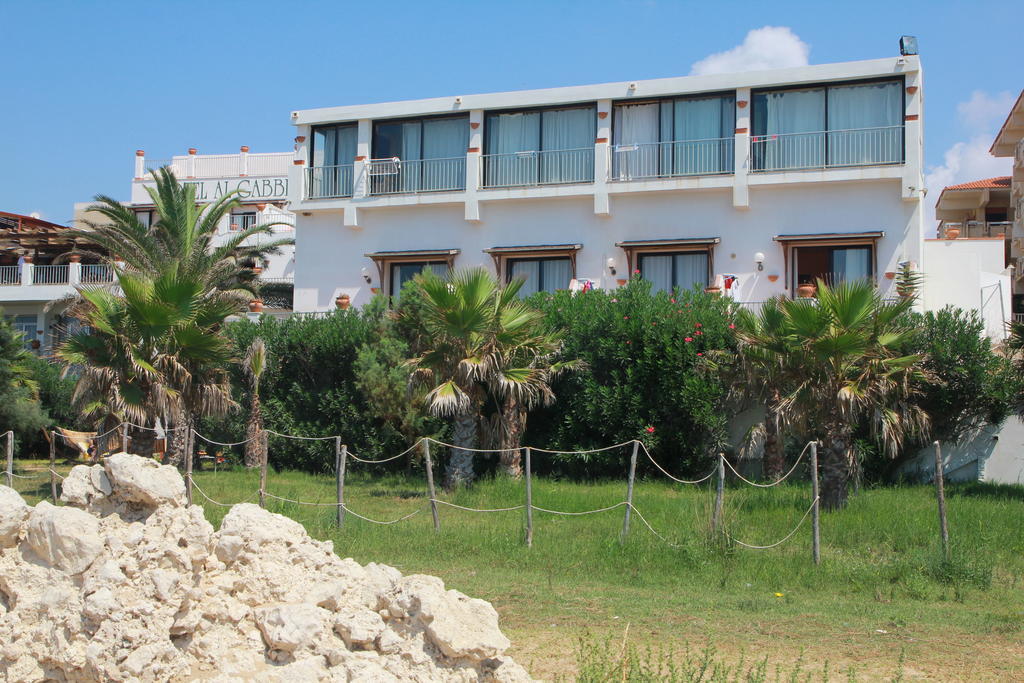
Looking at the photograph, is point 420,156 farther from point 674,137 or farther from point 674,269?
point 674,269

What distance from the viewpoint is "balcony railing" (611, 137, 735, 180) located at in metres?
25.5

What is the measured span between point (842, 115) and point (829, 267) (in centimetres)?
374

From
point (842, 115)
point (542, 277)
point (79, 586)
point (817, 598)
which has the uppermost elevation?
point (842, 115)

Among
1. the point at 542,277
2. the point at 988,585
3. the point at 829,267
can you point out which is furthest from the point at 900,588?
the point at 542,277

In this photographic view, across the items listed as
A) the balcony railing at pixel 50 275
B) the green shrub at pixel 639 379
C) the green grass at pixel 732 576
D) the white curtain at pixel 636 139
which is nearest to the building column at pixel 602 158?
the white curtain at pixel 636 139

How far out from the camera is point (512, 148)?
1070 inches

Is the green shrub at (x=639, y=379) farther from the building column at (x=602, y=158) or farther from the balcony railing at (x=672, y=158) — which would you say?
the balcony railing at (x=672, y=158)

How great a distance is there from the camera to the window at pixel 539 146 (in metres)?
26.6

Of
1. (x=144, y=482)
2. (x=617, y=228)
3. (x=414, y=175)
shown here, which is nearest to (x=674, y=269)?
(x=617, y=228)

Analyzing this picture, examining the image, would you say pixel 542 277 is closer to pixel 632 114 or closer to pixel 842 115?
pixel 632 114

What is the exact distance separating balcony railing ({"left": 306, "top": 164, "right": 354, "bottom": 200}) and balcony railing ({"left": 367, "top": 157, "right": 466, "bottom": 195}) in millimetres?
791

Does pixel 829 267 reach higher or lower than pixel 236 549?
higher

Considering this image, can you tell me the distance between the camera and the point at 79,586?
6961mm

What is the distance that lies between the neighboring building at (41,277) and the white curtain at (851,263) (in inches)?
909
